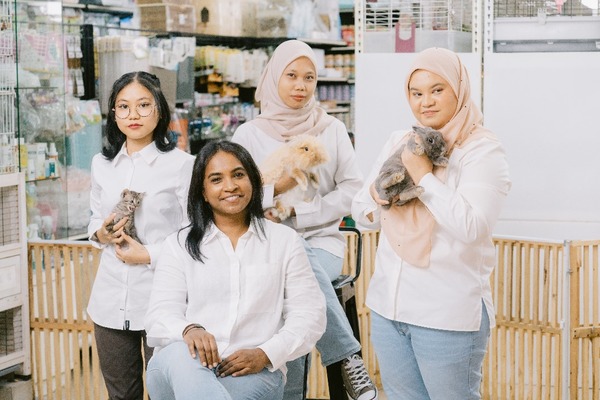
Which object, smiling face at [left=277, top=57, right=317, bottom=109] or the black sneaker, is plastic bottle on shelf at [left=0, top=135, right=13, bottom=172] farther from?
the black sneaker

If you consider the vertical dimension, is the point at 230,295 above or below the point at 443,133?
below

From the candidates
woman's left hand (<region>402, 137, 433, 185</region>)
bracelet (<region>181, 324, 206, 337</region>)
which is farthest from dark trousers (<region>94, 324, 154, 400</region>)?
woman's left hand (<region>402, 137, 433, 185</region>)

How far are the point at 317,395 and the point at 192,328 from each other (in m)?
1.68

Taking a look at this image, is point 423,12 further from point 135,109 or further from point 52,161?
point 52,161

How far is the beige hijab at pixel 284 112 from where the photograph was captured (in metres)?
2.98

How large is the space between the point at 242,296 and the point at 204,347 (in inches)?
8.0

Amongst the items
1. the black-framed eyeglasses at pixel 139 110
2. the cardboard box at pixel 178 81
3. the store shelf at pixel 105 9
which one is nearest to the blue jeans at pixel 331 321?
the black-framed eyeglasses at pixel 139 110

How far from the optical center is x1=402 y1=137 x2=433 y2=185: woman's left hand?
2229 mm

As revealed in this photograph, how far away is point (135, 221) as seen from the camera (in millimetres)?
2748

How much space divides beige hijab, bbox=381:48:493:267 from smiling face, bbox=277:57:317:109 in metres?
0.71

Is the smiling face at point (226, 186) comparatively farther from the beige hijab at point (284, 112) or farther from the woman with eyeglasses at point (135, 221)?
the beige hijab at point (284, 112)

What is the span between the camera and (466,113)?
2.32 meters

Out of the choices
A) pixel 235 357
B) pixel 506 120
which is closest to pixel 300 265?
pixel 235 357

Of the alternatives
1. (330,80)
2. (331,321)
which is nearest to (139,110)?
(331,321)
